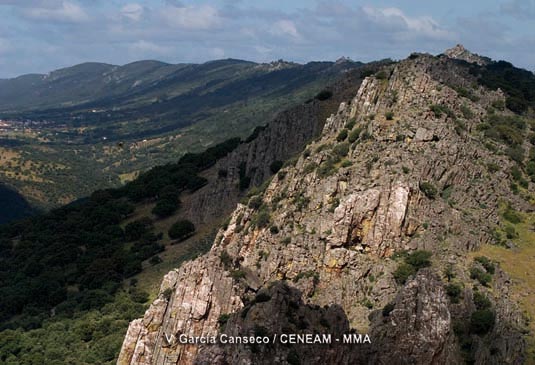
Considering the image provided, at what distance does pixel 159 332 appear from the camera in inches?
2258

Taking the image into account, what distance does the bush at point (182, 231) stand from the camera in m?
99.9

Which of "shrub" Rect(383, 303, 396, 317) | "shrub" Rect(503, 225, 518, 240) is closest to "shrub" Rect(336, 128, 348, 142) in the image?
"shrub" Rect(503, 225, 518, 240)

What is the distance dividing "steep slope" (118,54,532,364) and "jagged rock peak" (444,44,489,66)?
79991 mm

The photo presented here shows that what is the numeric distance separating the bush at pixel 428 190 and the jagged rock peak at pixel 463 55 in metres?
97.8

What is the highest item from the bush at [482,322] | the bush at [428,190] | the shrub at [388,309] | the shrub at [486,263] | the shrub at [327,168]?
the shrub at [327,168]

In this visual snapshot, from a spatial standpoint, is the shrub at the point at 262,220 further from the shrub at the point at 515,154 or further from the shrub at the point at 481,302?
the shrub at the point at 515,154

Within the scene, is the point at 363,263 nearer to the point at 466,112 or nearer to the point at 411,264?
the point at 411,264

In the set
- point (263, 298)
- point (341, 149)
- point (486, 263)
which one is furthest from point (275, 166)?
point (263, 298)

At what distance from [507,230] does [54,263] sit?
73.3 m

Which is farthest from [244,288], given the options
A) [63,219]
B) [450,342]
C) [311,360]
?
[63,219]

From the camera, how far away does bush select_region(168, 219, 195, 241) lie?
3932 inches

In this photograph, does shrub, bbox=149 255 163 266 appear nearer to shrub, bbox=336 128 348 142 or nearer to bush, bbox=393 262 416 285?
shrub, bbox=336 128 348 142

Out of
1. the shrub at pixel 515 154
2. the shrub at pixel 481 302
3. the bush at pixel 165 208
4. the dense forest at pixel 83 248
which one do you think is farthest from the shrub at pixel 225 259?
the bush at pixel 165 208

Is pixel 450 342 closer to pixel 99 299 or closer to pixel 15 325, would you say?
pixel 99 299
